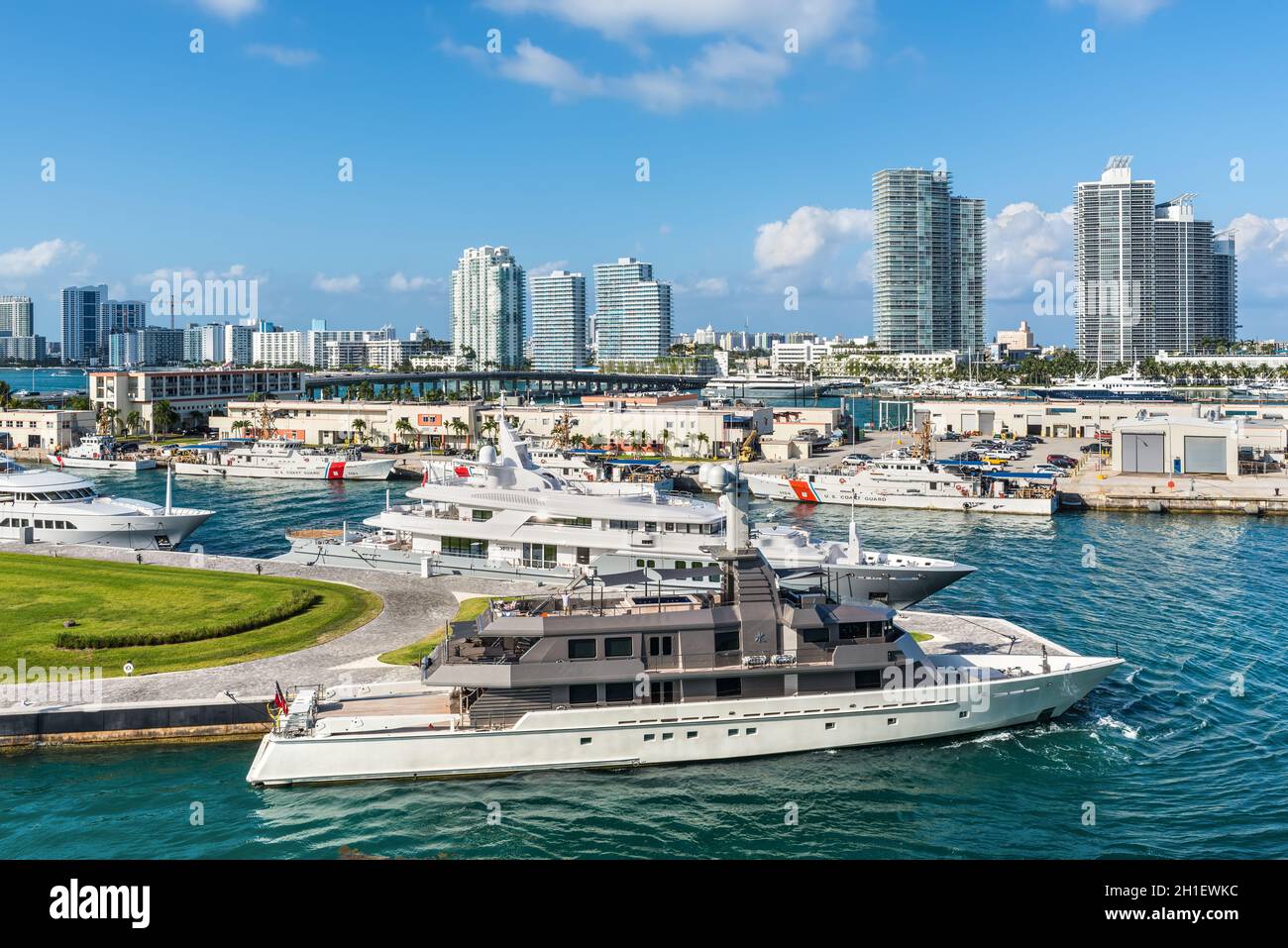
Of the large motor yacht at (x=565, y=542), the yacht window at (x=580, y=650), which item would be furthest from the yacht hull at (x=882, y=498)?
the yacht window at (x=580, y=650)

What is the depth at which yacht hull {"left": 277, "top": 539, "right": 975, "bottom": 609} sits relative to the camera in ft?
127

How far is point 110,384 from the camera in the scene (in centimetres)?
12144

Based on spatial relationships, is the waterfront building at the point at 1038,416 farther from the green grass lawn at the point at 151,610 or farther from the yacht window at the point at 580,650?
the yacht window at the point at 580,650

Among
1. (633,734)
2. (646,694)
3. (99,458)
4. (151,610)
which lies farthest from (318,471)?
(633,734)

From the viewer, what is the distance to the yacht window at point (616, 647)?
25.1 metres

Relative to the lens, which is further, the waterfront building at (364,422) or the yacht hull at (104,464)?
the waterfront building at (364,422)

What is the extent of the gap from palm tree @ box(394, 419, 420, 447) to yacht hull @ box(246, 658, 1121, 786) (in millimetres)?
87600

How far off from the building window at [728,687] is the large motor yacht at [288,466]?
70.4 m

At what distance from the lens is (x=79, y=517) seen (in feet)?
175

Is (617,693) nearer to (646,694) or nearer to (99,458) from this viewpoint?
(646,694)

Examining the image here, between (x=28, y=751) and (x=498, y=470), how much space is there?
2392 centimetres

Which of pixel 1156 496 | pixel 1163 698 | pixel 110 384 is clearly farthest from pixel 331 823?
pixel 110 384

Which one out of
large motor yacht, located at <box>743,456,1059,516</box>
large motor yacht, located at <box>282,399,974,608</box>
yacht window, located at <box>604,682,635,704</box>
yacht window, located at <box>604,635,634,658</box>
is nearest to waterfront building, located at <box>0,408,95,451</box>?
large motor yacht, located at <box>282,399,974,608</box>

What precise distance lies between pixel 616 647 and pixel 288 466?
7449 centimetres
